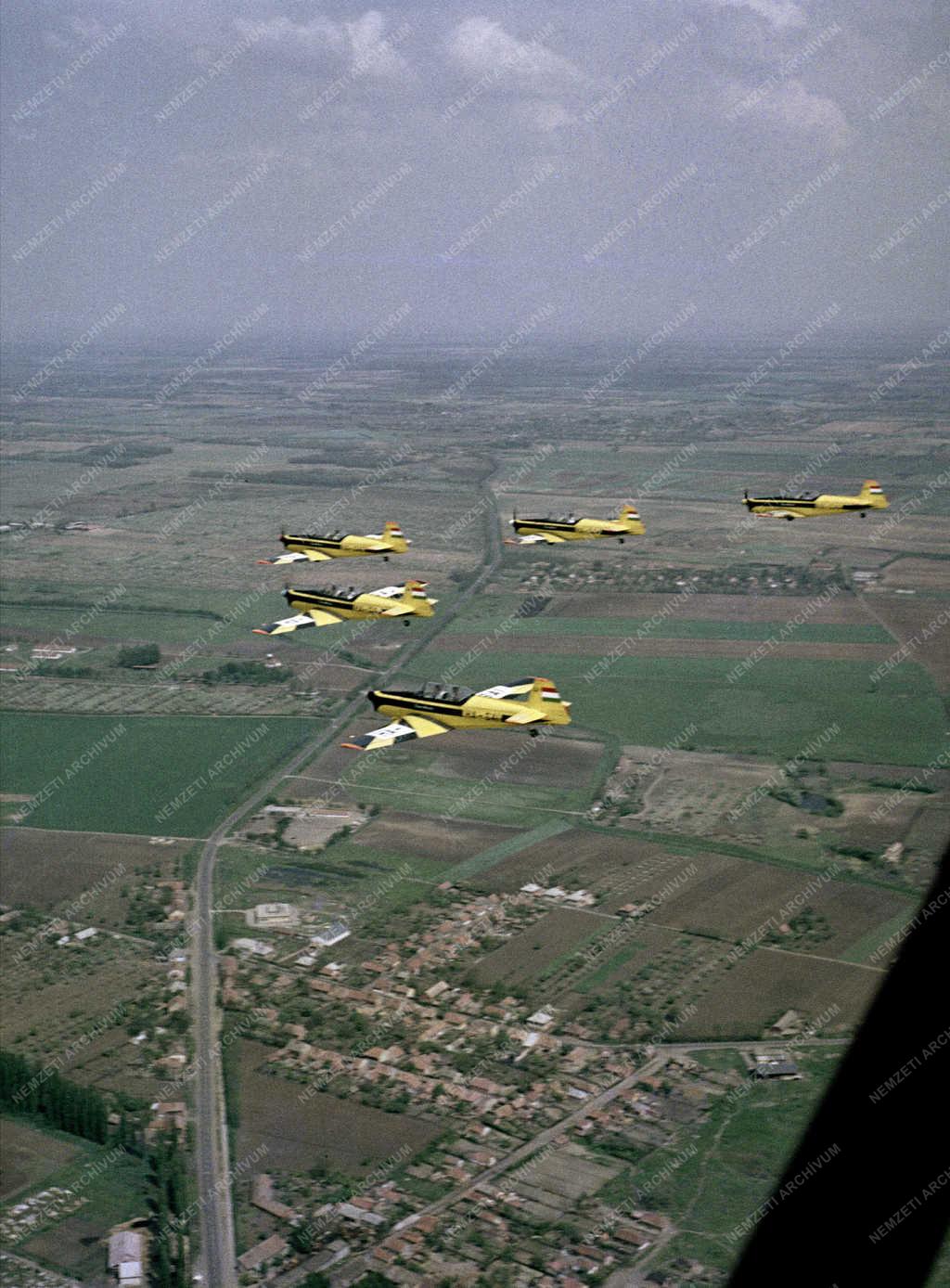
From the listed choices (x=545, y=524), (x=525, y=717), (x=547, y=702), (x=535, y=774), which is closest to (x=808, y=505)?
(x=545, y=524)

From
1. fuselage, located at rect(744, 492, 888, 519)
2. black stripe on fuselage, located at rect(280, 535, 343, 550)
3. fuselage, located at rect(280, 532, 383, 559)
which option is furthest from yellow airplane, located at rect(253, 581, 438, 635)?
fuselage, located at rect(744, 492, 888, 519)

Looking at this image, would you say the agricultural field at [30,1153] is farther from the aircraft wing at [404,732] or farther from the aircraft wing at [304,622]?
the aircraft wing at [304,622]

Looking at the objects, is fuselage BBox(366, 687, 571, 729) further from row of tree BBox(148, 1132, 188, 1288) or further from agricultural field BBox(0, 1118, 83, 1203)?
agricultural field BBox(0, 1118, 83, 1203)

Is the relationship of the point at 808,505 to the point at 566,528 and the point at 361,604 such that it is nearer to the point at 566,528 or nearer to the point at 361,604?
the point at 566,528

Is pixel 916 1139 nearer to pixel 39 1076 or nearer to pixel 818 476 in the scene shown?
pixel 39 1076

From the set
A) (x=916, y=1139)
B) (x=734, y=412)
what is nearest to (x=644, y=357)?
(x=734, y=412)
